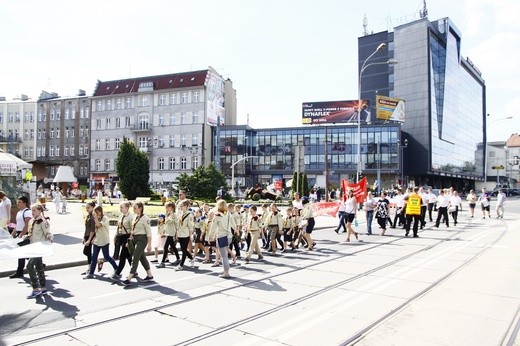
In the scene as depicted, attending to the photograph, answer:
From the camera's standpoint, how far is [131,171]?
33906 millimetres

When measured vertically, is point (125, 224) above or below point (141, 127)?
below

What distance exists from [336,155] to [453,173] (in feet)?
102

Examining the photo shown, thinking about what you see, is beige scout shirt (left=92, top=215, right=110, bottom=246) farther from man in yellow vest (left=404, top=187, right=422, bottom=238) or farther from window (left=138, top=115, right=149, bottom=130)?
window (left=138, top=115, right=149, bottom=130)

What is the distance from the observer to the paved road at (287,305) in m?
5.54

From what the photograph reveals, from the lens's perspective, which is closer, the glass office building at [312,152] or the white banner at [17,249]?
the white banner at [17,249]

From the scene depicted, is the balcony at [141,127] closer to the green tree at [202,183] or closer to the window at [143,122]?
the window at [143,122]

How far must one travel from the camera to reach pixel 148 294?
7.74 m

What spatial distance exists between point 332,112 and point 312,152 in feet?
25.0

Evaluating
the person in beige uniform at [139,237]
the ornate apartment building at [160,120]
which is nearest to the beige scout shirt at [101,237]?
the person in beige uniform at [139,237]

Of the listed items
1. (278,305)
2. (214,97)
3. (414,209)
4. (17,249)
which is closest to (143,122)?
(214,97)

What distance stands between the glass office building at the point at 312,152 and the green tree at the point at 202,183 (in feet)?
117

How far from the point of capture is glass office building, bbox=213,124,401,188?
69.1 m

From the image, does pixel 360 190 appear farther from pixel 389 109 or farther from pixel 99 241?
pixel 389 109

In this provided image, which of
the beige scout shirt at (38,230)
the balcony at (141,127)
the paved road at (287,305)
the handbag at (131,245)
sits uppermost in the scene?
the balcony at (141,127)
